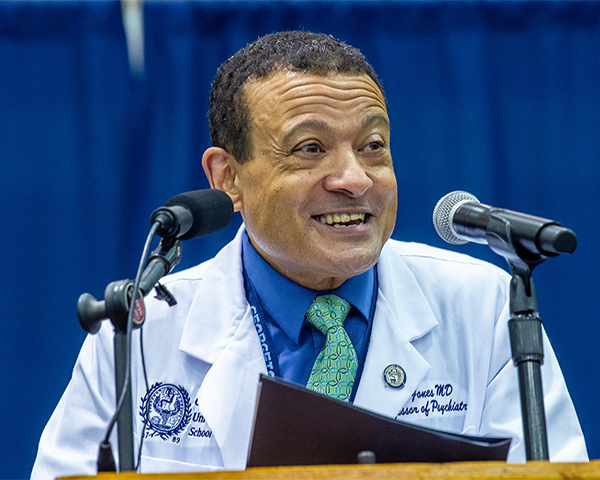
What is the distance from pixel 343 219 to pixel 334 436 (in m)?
0.73

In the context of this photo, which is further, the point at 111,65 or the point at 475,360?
the point at 111,65

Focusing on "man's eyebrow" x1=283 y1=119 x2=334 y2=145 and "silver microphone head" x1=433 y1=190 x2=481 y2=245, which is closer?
"silver microphone head" x1=433 y1=190 x2=481 y2=245

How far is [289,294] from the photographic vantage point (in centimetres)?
179

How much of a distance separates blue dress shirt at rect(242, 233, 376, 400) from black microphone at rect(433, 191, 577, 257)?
1.96 ft

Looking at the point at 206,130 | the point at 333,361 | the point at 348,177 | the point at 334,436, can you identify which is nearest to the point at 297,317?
the point at 333,361

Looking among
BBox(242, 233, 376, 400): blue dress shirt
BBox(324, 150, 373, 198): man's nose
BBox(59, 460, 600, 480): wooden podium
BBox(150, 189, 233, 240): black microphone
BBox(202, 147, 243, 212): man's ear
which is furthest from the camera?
BBox(202, 147, 243, 212): man's ear

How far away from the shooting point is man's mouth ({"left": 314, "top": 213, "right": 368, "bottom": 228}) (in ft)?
5.41

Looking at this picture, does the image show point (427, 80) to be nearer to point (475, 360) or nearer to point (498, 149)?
point (498, 149)

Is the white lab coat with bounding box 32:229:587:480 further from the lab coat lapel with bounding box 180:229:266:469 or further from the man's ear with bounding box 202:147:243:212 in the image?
the man's ear with bounding box 202:147:243:212

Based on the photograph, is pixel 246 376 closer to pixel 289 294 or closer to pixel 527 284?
pixel 289 294

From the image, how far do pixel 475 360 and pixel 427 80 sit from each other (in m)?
1.32

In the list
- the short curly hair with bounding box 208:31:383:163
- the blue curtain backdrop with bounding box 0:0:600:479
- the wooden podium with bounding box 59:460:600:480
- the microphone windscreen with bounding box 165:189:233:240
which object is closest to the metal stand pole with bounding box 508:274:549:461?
the wooden podium with bounding box 59:460:600:480

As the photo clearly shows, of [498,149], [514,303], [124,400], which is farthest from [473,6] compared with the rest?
[124,400]

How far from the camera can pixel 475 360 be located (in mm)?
1771
